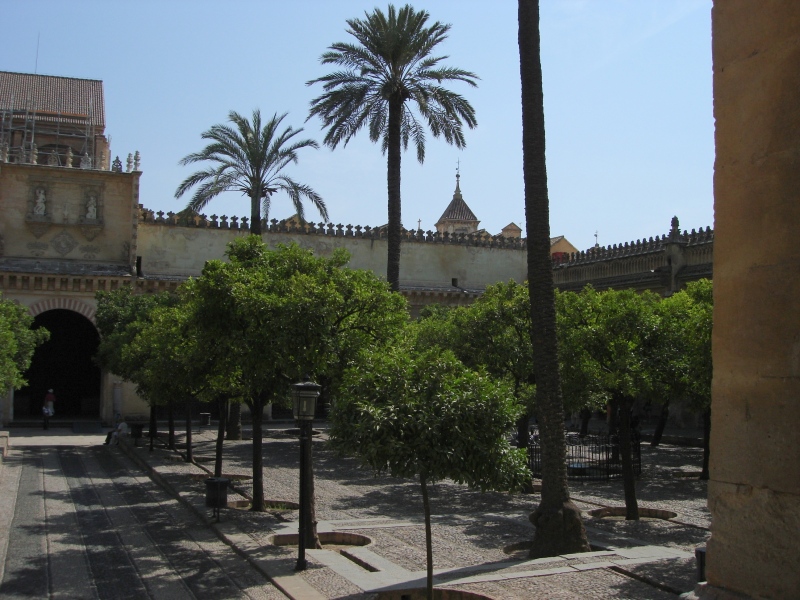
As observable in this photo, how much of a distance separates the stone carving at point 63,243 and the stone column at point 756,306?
3214cm

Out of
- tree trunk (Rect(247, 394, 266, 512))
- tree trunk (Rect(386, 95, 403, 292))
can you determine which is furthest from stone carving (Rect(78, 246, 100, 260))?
tree trunk (Rect(247, 394, 266, 512))

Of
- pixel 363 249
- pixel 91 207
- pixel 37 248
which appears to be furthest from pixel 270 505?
pixel 363 249

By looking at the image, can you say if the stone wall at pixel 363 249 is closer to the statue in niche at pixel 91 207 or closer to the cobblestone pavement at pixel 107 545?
the statue in niche at pixel 91 207

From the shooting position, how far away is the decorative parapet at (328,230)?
35.1 meters

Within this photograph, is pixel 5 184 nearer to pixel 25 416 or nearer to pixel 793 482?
pixel 25 416

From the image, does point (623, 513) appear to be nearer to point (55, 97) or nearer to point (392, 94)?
point (392, 94)

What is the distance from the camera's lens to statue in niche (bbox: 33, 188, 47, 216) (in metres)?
32.4

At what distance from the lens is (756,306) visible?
13.2 ft

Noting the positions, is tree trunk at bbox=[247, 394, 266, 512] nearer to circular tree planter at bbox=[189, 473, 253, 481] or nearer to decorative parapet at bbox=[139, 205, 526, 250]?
circular tree planter at bbox=[189, 473, 253, 481]

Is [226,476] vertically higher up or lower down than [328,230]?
lower down

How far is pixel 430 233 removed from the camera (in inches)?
1594

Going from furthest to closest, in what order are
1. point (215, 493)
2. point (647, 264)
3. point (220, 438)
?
1. point (647, 264)
2. point (220, 438)
3. point (215, 493)

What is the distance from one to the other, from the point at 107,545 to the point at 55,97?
123ft

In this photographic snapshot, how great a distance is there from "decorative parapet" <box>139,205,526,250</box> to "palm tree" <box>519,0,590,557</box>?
78.3ft
